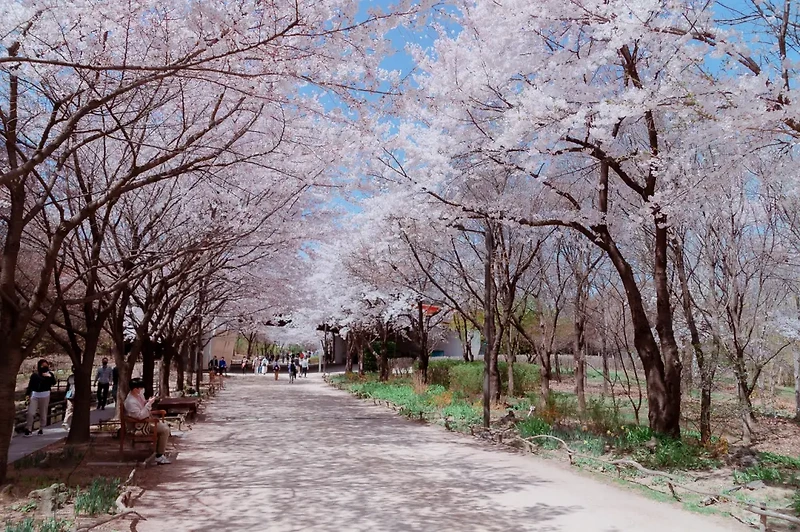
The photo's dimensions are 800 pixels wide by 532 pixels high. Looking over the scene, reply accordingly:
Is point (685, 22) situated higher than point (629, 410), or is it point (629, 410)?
point (685, 22)

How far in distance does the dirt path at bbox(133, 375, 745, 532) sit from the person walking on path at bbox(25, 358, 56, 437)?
2.93m

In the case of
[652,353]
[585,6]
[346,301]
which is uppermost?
[585,6]

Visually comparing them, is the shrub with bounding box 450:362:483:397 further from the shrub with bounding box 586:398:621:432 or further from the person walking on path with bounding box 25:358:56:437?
the person walking on path with bounding box 25:358:56:437

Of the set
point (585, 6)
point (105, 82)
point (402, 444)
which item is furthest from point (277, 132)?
point (402, 444)

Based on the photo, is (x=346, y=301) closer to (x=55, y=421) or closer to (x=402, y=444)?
(x=55, y=421)

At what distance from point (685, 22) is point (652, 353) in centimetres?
523

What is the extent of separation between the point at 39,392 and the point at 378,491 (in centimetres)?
819

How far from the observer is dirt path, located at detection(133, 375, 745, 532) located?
5.96 m

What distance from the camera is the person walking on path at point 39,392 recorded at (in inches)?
465

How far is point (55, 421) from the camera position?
1544 cm

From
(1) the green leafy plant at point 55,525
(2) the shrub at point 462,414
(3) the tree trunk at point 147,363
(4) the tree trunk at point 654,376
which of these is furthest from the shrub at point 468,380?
(1) the green leafy plant at point 55,525

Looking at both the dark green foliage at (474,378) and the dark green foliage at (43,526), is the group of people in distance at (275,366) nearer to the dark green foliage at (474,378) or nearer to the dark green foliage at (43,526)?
the dark green foliage at (474,378)

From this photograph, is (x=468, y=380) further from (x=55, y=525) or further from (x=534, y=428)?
(x=55, y=525)

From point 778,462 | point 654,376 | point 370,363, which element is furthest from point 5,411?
point 370,363
